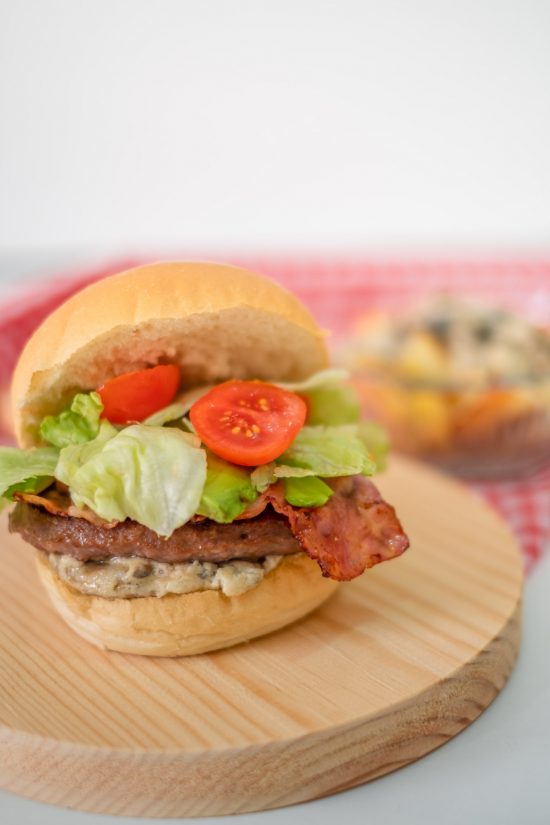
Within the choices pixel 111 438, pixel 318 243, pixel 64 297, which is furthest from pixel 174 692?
pixel 318 243

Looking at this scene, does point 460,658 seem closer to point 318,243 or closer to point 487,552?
point 487,552

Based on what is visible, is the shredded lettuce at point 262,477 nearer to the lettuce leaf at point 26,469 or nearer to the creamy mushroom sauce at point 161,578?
the creamy mushroom sauce at point 161,578

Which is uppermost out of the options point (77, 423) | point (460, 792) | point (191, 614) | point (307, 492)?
point (77, 423)

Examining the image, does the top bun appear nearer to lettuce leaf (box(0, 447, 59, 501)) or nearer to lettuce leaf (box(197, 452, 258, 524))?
lettuce leaf (box(0, 447, 59, 501))

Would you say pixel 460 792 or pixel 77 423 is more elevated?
pixel 77 423

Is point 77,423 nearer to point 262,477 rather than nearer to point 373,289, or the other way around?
point 262,477

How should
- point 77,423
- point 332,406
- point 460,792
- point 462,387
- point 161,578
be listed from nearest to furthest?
point 460,792 → point 161,578 → point 77,423 → point 332,406 → point 462,387

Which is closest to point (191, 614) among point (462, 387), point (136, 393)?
point (136, 393)
